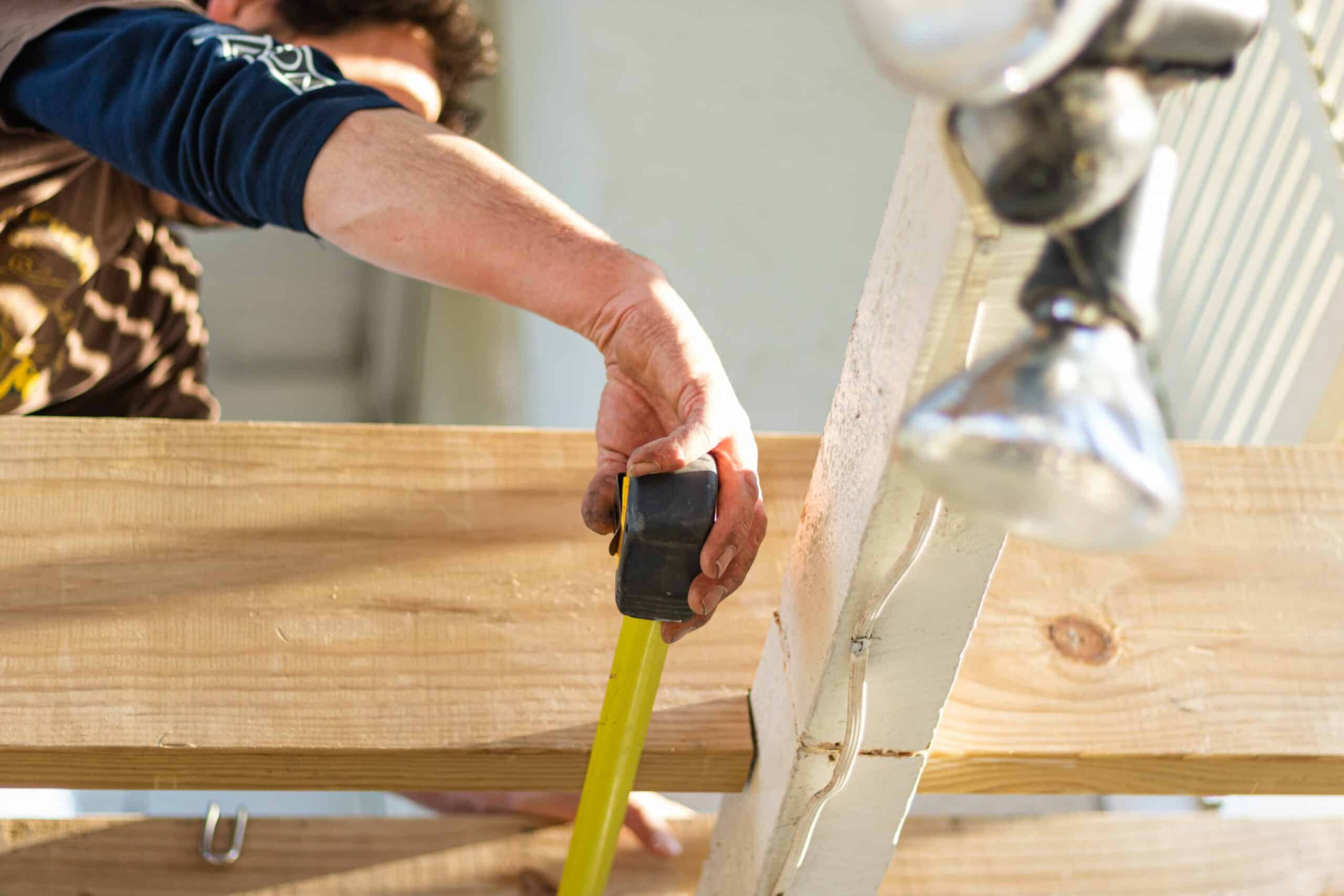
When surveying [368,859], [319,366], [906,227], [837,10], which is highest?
[906,227]

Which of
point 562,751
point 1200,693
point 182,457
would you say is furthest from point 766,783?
point 182,457

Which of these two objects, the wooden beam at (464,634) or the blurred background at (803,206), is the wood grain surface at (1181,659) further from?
the blurred background at (803,206)

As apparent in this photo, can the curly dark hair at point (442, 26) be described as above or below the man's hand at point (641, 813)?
above

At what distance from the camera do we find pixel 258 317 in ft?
10.5

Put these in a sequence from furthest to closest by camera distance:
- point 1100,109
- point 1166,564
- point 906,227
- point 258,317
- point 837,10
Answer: point 258,317 → point 837,10 → point 1166,564 → point 906,227 → point 1100,109

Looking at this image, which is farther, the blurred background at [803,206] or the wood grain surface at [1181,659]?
the blurred background at [803,206]

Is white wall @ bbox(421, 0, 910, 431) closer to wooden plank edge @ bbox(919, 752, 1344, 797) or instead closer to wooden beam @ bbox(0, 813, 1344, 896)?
wooden beam @ bbox(0, 813, 1344, 896)

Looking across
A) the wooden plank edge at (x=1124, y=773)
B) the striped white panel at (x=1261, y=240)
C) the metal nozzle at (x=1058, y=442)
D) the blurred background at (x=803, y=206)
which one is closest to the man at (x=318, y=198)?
Answer: the wooden plank edge at (x=1124, y=773)

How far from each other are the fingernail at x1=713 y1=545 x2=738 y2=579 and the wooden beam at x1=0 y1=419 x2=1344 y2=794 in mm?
82

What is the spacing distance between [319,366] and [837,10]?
205 centimetres

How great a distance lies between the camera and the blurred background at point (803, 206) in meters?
1.33

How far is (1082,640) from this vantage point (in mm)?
593

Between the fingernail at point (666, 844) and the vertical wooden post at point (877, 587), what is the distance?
138mm

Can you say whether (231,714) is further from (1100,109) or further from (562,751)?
(1100,109)
